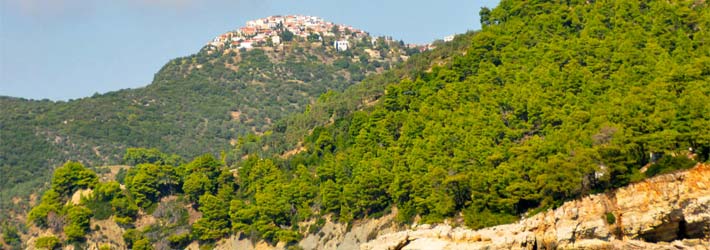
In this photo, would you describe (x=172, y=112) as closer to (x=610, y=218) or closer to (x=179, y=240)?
(x=179, y=240)

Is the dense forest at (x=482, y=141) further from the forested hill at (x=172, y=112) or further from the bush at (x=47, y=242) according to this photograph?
the forested hill at (x=172, y=112)

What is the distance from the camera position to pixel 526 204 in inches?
2408

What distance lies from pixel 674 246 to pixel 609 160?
6.76 m

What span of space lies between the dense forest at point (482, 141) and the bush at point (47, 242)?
1.93 ft

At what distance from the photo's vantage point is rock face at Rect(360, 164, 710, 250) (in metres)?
52.3

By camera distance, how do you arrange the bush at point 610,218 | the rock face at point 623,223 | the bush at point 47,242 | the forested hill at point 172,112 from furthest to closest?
the forested hill at point 172,112
the bush at point 47,242
the bush at point 610,218
the rock face at point 623,223

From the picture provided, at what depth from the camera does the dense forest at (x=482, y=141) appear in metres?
58.6

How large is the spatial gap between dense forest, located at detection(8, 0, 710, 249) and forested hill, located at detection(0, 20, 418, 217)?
141 ft

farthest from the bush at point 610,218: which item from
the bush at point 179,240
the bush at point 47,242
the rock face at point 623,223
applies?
the bush at point 47,242

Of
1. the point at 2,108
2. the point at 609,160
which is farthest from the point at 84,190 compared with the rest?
the point at 2,108

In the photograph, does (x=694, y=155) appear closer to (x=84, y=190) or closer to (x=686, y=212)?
(x=686, y=212)

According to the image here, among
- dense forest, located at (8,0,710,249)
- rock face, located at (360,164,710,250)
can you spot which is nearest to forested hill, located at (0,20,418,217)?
dense forest, located at (8,0,710,249)

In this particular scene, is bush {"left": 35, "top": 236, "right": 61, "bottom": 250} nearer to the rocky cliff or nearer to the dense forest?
the dense forest

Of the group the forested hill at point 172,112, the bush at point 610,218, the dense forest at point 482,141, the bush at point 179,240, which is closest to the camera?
the bush at point 610,218
